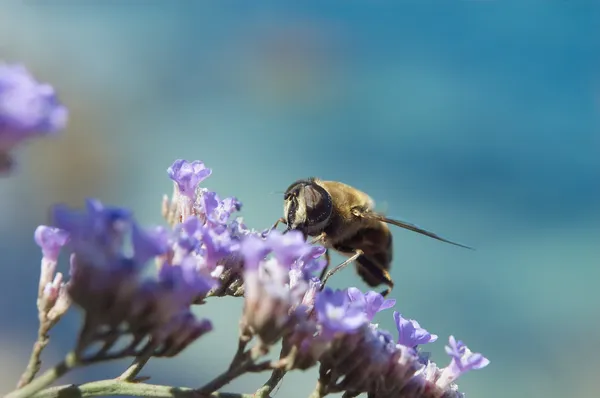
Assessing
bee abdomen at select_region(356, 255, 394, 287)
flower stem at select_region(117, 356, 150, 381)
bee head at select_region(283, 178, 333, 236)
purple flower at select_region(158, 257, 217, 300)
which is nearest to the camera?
purple flower at select_region(158, 257, 217, 300)

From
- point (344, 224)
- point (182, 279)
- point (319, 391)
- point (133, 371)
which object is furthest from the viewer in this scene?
point (344, 224)

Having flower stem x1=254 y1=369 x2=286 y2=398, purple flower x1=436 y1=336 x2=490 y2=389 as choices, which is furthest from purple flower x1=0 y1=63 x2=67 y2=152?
purple flower x1=436 y1=336 x2=490 y2=389

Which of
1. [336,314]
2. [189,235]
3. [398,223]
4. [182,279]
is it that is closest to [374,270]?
[398,223]

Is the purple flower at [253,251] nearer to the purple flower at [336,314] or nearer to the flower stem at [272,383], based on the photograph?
the purple flower at [336,314]

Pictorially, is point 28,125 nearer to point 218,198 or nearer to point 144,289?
point 144,289

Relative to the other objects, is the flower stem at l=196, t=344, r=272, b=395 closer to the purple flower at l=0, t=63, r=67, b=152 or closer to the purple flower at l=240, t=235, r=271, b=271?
the purple flower at l=240, t=235, r=271, b=271

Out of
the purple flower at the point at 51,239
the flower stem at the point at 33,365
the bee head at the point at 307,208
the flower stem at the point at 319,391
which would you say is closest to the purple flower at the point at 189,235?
the purple flower at the point at 51,239

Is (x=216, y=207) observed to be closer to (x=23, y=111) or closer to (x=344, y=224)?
(x=23, y=111)

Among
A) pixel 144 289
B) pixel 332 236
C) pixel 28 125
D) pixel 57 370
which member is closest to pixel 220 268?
pixel 144 289
